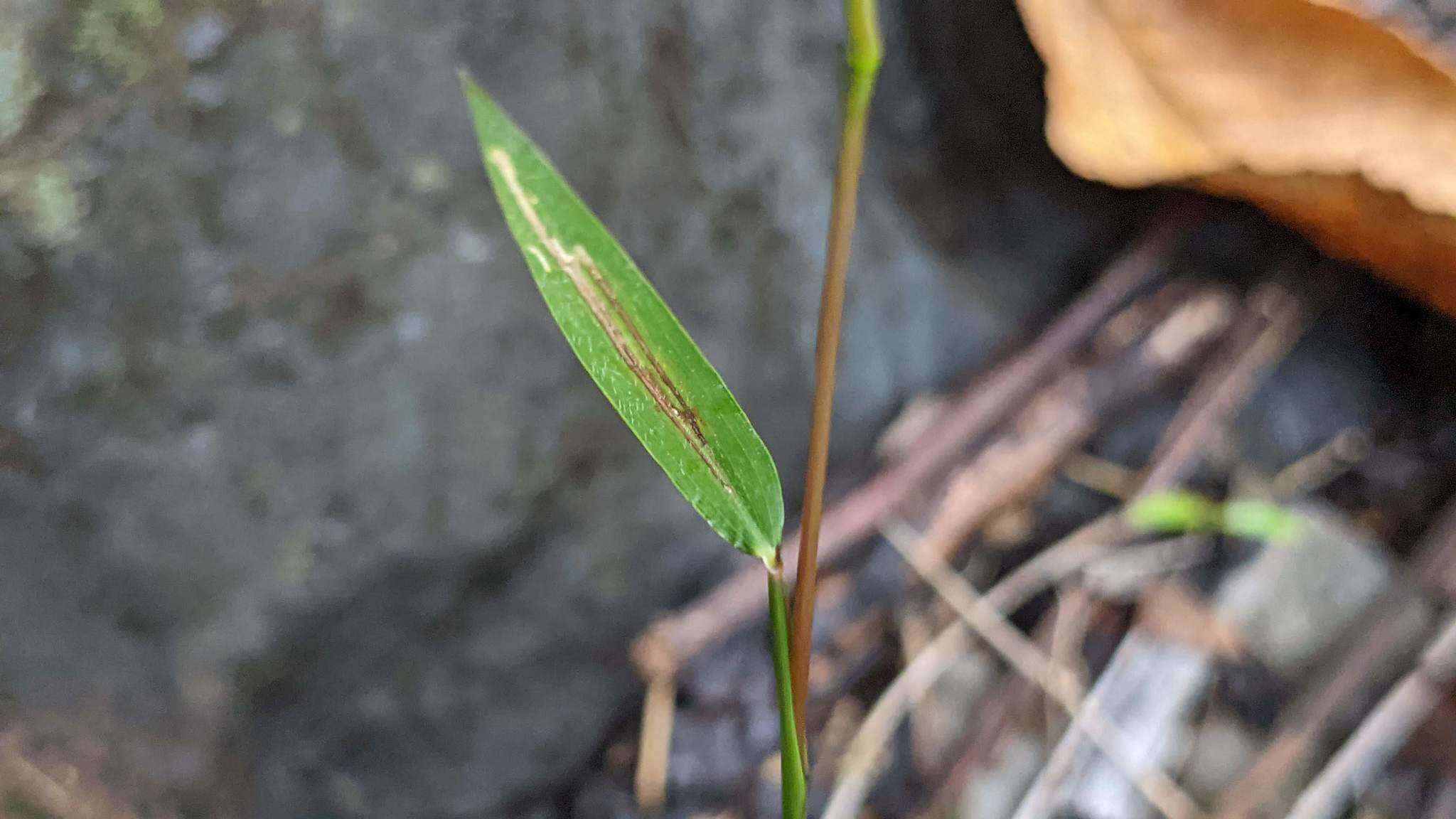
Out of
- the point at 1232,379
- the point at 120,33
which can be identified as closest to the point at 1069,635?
the point at 1232,379

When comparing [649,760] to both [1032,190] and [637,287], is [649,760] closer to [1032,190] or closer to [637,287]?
[637,287]

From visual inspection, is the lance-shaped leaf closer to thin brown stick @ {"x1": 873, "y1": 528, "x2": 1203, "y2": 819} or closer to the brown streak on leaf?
the brown streak on leaf

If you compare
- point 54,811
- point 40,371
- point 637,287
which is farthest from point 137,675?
point 637,287

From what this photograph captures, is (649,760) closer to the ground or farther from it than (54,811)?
closer to the ground

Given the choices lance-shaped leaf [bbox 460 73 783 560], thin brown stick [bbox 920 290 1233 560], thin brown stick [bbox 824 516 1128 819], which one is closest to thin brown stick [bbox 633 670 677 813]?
thin brown stick [bbox 824 516 1128 819]

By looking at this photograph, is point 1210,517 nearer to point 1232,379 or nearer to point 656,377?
point 1232,379

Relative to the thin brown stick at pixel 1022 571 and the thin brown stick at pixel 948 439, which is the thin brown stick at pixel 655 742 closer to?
the thin brown stick at pixel 948 439
